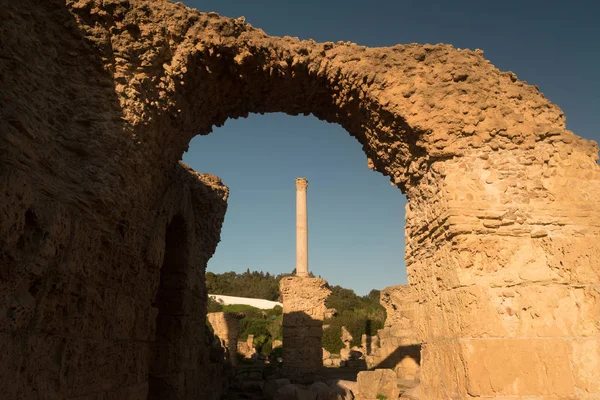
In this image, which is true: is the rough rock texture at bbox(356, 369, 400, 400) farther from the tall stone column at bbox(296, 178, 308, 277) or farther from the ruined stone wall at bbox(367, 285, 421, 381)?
the tall stone column at bbox(296, 178, 308, 277)

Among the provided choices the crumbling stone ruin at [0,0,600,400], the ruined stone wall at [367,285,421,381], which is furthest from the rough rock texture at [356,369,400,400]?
the crumbling stone ruin at [0,0,600,400]

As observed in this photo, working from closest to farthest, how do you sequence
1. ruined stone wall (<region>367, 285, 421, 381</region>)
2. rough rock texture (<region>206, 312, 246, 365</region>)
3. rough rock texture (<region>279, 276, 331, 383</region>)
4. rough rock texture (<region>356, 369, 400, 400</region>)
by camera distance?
rough rock texture (<region>356, 369, 400, 400</region>), rough rock texture (<region>279, 276, 331, 383</region>), ruined stone wall (<region>367, 285, 421, 381</region>), rough rock texture (<region>206, 312, 246, 365</region>)

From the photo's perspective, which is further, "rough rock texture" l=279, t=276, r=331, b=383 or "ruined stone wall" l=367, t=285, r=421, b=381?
"ruined stone wall" l=367, t=285, r=421, b=381

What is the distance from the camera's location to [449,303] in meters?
4.22

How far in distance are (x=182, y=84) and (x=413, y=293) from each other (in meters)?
3.69

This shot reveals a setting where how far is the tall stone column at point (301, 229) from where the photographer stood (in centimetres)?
1770

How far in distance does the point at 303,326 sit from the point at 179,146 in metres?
9.77

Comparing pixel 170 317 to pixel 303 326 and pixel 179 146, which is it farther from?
pixel 303 326

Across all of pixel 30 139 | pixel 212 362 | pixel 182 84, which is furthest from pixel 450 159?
pixel 212 362

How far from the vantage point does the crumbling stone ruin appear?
3549 millimetres

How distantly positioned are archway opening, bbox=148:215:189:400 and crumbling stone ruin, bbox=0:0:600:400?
2357 millimetres

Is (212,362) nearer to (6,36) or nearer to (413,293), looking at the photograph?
(413,293)

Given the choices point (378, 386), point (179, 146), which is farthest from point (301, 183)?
point (179, 146)

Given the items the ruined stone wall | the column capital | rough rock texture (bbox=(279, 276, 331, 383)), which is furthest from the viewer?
the column capital
